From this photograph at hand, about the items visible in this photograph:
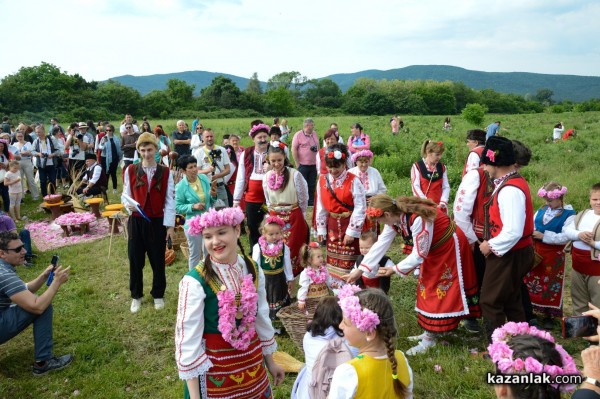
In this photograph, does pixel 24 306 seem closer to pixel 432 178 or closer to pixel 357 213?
pixel 357 213

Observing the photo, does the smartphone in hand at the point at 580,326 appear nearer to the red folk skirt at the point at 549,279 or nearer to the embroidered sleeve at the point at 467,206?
the embroidered sleeve at the point at 467,206

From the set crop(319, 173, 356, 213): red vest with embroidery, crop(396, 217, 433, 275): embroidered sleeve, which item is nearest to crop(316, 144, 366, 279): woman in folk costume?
crop(319, 173, 356, 213): red vest with embroidery

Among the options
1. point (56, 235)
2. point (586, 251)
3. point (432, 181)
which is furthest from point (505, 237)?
point (56, 235)

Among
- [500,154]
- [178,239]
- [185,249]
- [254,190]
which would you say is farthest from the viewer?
[178,239]

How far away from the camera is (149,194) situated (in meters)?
5.54

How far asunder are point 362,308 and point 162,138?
479 inches

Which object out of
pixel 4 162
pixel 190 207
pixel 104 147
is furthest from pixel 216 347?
pixel 104 147

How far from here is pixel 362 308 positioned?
2506mm

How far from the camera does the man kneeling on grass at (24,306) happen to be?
4.34 meters

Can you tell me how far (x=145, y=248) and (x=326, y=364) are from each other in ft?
11.9

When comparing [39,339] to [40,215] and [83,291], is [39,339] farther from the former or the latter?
[40,215]

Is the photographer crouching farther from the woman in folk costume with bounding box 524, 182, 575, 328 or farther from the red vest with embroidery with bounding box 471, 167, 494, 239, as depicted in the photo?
the woman in folk costume with bounding box 524, 182, 575, 328

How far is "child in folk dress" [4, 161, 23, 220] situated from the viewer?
33.8 ft

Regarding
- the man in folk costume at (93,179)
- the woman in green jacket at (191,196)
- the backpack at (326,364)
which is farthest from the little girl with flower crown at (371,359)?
the man in folk costume at (93,179)
